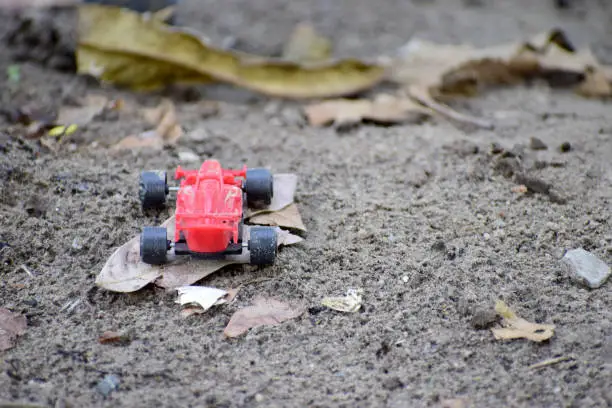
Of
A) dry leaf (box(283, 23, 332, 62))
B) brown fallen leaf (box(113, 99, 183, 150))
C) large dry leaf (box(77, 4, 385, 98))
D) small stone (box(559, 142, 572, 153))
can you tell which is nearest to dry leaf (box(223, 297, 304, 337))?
brown fallen leaf (box(113, 99, 183, 150))

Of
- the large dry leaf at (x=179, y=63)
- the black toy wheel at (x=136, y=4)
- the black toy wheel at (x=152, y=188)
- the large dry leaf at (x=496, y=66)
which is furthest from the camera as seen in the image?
the black toy wheel at (x=136, y=4)

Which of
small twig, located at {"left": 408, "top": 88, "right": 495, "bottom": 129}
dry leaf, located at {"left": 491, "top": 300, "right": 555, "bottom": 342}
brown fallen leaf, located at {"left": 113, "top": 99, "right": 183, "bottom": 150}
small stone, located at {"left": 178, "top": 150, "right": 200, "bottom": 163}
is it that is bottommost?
dry leaf, located at {"left": 491, "top": 300, "right": 555, "bottom": 342}

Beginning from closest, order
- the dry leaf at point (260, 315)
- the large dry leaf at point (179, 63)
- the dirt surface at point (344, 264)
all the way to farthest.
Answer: the dirt surface at point (344, 264) < the dry leaf at point (260, 315) < the large dry leaf at point (179, 63)

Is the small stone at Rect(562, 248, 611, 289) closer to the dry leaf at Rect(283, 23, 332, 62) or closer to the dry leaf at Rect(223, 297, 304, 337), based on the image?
the dry leaf at Rect(223, 297, 304, 337)

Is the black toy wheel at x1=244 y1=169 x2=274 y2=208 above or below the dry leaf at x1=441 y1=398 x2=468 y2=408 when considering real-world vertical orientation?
above

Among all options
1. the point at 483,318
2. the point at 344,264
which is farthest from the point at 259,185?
the point at 483,318

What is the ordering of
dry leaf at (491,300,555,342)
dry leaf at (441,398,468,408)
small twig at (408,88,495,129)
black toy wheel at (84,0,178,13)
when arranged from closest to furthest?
1. dry leaf at (441,398,468,408)
2. dry leaf at (491,300,555,342)
3. small twig at (408,88,495,129)
4. black toy wheel at (84,0,178,13)

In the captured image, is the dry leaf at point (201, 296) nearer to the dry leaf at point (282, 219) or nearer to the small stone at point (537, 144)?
the dry leaf at point (282, 219)

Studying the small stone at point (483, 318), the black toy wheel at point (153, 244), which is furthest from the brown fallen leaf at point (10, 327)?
the small stone at point (483, 318)
